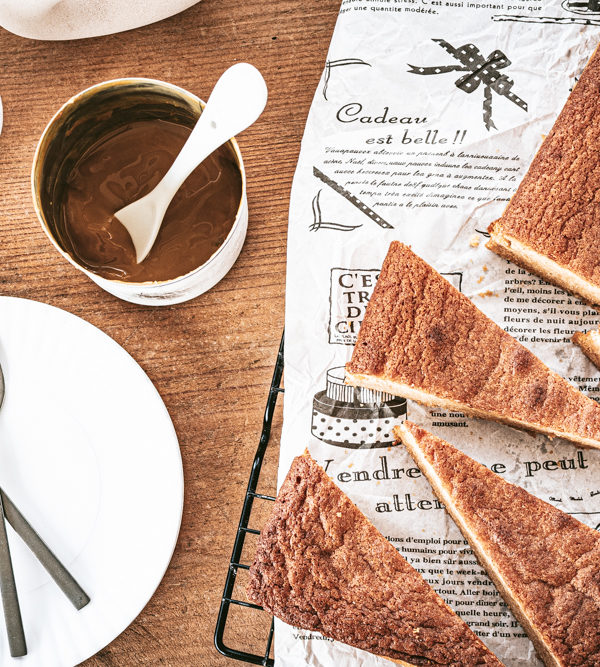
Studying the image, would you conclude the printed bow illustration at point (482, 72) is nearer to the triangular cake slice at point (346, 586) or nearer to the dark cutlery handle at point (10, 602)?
the triangular cake slice at point (346, 586)

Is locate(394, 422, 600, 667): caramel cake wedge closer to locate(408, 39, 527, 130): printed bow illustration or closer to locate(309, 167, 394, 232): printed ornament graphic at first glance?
locate(309, 167, 394, 232): printed ornament graphic

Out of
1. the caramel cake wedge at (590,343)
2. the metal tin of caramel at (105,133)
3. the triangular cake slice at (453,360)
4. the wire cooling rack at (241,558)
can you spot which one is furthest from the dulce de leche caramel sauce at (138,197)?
the caramel cake wedge at (590,343)

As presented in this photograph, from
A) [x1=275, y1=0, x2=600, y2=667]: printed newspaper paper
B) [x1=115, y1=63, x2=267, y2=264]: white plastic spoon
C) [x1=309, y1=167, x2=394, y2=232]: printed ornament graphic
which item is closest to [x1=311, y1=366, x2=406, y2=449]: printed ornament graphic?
[x1=275, y1=0, x2=600, y2=667]: printed newspaper paper

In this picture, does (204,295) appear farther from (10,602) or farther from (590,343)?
(590,343)

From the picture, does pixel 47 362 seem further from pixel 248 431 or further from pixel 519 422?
pixel 519 422

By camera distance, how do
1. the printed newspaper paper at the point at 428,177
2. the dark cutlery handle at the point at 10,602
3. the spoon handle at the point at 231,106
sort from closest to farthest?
1. the spoon handle at the point at 231,106
2. the dark cutlery handle at the point at 10,602
3. the printed newspaper paper at the point at 428,177

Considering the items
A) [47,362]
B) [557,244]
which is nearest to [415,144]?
[557,244]
